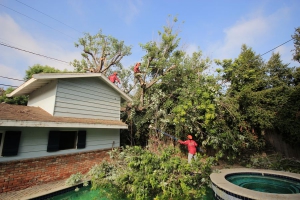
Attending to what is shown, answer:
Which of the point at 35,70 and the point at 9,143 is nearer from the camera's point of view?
the point at 9,143

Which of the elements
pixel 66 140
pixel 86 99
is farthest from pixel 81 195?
pixel 86 99

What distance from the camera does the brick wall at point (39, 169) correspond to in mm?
5465

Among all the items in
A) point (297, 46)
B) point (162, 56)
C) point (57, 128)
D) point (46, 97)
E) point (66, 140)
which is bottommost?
point (66, 140)

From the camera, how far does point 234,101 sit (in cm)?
996

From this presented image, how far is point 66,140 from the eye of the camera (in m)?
7.74

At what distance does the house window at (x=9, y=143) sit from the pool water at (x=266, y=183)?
8182 mm

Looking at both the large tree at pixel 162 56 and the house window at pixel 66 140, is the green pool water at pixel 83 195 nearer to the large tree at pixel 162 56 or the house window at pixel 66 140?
the house window at pixel 66 140

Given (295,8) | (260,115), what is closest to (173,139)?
(260,115)

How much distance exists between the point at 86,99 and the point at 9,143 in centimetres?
378

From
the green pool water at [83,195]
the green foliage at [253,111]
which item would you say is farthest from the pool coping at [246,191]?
the green foliage at [253,111]

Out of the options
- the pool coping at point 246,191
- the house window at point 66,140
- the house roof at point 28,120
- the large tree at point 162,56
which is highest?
the large tree at point 162,56

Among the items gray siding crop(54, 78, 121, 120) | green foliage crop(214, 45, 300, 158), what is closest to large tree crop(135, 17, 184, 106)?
gray siding crop(54, 78, 121, 120)

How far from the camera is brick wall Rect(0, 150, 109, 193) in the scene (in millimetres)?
5465

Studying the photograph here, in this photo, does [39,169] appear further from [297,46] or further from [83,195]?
[297,46]
